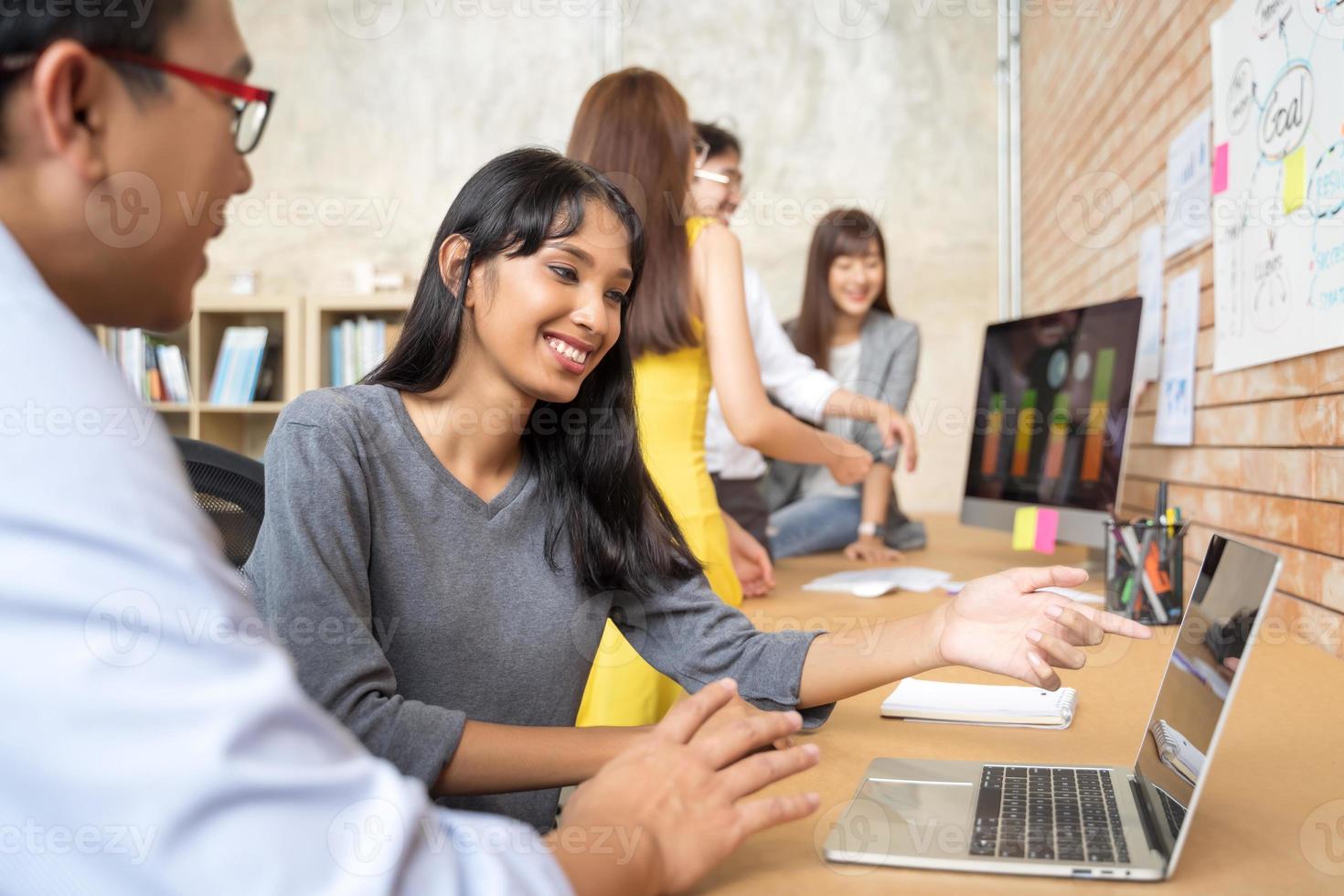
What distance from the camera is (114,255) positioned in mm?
593

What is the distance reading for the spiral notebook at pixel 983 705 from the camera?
1.22 meters

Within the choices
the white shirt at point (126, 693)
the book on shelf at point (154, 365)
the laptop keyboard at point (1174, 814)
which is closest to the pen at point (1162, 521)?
the laptop keyboard at point (1174, 814)

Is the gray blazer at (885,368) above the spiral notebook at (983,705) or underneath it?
above

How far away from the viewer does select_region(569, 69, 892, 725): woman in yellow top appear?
1.88 metres

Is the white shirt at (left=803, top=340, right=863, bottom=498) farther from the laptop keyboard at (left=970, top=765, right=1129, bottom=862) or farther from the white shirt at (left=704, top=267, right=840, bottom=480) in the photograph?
the laptop keyboard at (left=970, top=765, right=1129, bottom=862)

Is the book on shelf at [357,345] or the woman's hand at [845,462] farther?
the book on shelf at [357,345]

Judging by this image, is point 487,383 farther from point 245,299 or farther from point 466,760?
point 245,299

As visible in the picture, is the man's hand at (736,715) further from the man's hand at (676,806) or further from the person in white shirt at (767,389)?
the person in white shirt at (767,389)

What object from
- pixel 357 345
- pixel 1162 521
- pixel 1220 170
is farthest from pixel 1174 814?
pixel 357 345

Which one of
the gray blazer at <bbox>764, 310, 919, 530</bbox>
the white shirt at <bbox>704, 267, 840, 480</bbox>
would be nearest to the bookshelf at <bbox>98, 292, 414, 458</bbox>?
the gray blazer at <bbox>764, 310, 919, 530</bbox>

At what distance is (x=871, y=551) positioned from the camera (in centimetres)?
280

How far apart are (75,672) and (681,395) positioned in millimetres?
1500

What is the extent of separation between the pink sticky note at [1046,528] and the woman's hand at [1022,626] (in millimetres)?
1161

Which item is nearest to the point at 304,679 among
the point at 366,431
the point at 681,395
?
the point at 366,431
